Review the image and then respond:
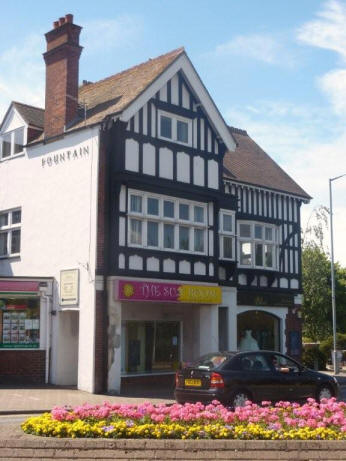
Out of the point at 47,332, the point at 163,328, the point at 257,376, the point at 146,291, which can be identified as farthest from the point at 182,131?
the point at 257,376

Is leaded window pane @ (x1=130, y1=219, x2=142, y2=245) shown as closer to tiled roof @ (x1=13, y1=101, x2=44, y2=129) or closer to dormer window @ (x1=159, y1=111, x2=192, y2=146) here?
dormer window @ (x1=159, y1=111, x2=192, y2=146)

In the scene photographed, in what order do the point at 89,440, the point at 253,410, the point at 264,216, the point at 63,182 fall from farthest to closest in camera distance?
the point at 264,216 < the point at 63,182 < the point at 253,410 < the point at 89,440

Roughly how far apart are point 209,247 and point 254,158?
27.4ft

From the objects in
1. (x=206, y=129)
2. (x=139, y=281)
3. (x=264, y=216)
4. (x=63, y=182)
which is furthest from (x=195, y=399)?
(x=264, y=216)

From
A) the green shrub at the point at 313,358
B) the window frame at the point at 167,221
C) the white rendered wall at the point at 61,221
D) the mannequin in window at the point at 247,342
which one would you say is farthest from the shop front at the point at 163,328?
the green shrub at the point at 313,358

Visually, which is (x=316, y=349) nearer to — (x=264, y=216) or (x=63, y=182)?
(x=264, y=216)

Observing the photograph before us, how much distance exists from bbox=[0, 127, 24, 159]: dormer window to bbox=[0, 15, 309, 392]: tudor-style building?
0.07 meters

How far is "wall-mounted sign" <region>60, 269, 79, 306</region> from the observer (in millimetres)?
20906

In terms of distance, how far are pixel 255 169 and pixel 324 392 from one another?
13885mm

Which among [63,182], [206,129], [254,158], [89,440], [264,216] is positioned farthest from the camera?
[254,158]

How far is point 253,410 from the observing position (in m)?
10.8

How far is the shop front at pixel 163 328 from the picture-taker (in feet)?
71.4

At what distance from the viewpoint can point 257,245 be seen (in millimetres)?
A: 27469

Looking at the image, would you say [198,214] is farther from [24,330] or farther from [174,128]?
[24,330]
